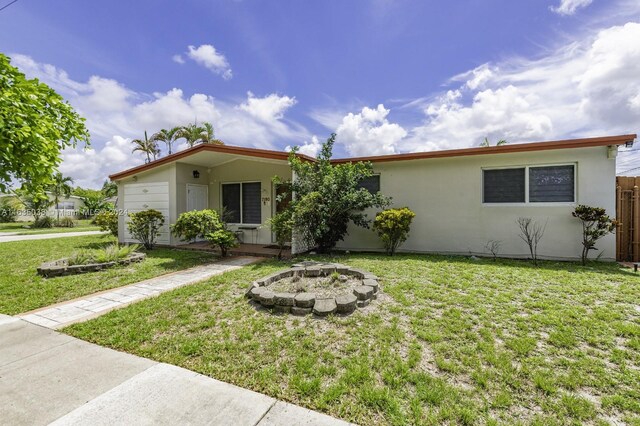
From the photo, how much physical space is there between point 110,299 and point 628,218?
11989 mm

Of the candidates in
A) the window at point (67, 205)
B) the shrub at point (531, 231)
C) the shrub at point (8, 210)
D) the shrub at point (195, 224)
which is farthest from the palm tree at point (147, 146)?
the shrub at point (531, 231)

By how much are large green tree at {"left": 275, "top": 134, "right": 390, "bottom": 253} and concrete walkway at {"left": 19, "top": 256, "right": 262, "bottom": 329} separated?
239 centimetres

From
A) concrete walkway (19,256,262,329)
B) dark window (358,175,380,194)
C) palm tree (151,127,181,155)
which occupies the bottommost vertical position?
concrete walkway (19,256,262,329)

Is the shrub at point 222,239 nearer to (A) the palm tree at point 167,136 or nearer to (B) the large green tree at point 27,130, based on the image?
(B) the large green tree at point 27,130

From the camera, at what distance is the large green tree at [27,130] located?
2787 mm

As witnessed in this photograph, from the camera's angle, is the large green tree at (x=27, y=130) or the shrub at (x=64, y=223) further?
the shrub at (x=64, y=223)

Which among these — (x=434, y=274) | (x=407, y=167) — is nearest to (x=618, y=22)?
(x=407, y=167)

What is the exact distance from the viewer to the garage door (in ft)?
34.6

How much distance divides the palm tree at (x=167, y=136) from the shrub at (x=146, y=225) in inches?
599

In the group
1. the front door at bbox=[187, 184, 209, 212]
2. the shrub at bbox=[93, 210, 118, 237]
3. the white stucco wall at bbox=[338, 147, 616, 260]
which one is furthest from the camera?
the shrub at bbox=[93, 210, 118, 237]

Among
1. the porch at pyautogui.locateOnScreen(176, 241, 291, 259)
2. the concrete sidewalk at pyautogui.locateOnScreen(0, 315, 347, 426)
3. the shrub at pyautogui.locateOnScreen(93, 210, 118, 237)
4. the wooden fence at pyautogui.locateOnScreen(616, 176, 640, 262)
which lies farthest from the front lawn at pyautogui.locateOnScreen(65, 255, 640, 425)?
the shrub at pyautogui.locateOnScreen(93, 210, 118, 237)

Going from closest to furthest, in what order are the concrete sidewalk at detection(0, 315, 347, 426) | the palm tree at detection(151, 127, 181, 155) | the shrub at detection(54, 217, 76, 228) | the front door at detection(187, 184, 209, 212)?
1. the concrete sidewalk at detection(0, 315, 347, 426)
2. the front door at detection(187, 184, 209, 212)
3. the shrub at detection(54, 217, 76, 228)
4. the palm tree at detection(151, 127, 181, 155)

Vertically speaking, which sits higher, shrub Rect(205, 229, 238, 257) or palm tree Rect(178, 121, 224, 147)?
palm tree Rect(178, 121, 224, 147)

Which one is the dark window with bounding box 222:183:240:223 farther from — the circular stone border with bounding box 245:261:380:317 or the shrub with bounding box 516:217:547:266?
the shrub with bounding box 516:217:547:266
